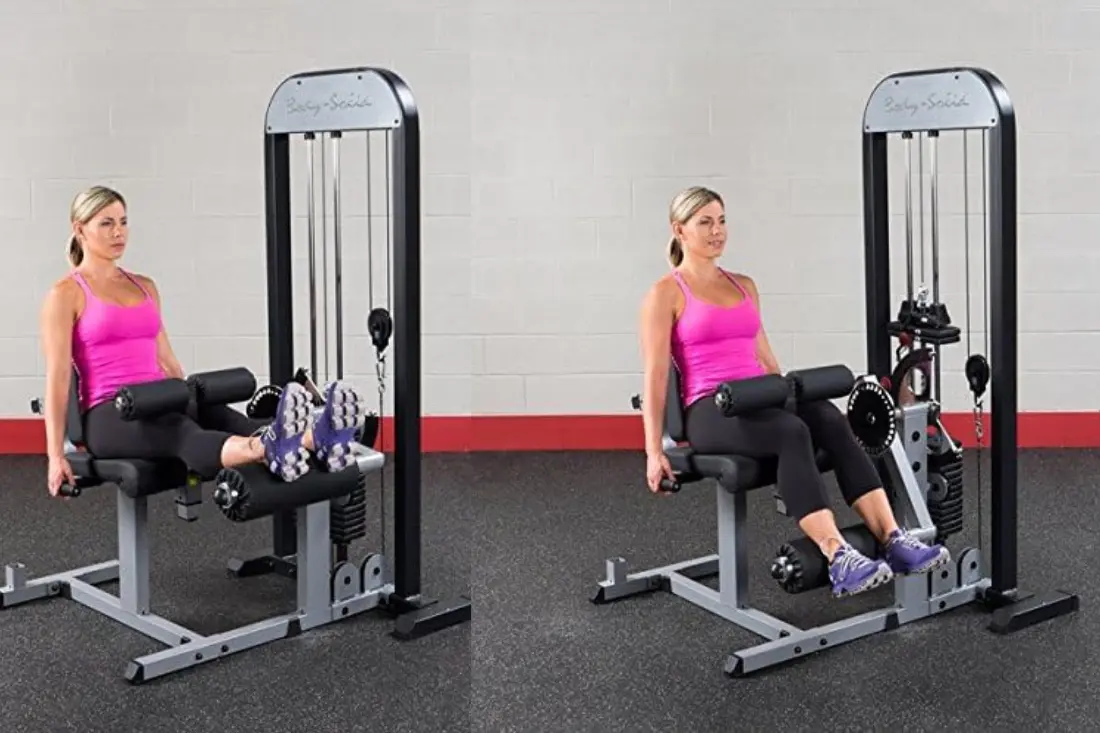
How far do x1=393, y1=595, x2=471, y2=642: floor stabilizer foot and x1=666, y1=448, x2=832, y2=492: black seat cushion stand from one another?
24.8 inches

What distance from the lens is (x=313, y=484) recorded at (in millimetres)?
2998

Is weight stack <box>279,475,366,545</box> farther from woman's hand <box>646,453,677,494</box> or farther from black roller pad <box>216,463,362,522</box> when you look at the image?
woman's hand <box>646,453,677,494</box>

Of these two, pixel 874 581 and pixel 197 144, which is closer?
pixel 874 581

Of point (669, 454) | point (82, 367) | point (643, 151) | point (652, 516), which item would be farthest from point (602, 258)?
point (82, 367)

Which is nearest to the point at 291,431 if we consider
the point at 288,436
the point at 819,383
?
the point at 288,436

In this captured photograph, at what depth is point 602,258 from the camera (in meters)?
5.18

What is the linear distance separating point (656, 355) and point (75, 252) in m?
1.44

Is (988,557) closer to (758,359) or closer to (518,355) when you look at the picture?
(758,359)

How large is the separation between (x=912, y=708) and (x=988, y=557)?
1.25 metres

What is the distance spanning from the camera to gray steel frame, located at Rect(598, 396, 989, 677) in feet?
9.94

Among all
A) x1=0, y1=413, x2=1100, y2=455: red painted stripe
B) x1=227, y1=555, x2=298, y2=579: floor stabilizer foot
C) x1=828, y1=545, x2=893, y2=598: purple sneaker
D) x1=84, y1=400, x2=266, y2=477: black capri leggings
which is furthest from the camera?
x1=0, y1=413, x2=1100, y2=455: red painted stripe

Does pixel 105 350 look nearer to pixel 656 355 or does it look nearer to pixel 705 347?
pixel 656 355

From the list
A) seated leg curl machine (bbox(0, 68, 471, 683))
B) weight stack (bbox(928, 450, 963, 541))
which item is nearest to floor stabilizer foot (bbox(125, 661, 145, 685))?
seated leg curl machine (bbox(0, 68, 471, 683))

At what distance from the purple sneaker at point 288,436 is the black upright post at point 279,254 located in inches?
23.0
